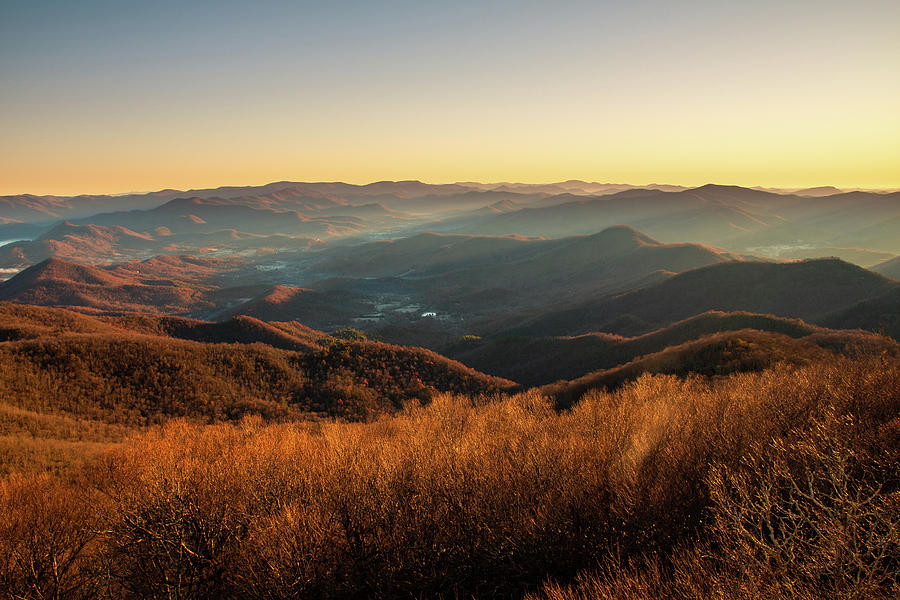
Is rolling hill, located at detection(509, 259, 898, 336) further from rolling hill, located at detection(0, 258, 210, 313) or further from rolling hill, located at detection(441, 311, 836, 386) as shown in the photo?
rolling hill, located at detection(0, 258, 210, 313)

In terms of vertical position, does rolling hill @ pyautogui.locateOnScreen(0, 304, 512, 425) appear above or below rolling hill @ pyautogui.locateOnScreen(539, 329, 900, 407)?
below

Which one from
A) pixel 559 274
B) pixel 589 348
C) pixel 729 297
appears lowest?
pixel 589 348

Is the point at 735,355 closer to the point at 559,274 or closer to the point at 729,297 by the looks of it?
the point at 729,297

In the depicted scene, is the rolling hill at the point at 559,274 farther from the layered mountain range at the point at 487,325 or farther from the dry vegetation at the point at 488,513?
the dry vegetation at the point at 488,513

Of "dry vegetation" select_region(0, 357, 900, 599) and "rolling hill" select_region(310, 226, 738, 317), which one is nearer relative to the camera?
"dry vegetation" select_region(0, 357, 900, 599)

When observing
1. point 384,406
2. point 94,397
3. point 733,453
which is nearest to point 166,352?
point 94,397

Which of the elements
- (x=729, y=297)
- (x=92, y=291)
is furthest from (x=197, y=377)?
(x=92, y=291)

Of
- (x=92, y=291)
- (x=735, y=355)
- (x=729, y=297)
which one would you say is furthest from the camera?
(x=92, y=291)

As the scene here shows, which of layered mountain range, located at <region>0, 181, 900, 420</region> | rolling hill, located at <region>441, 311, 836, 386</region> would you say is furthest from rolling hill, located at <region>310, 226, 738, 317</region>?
rolling hill, located at <region>441, 311, 836, 386</region>
